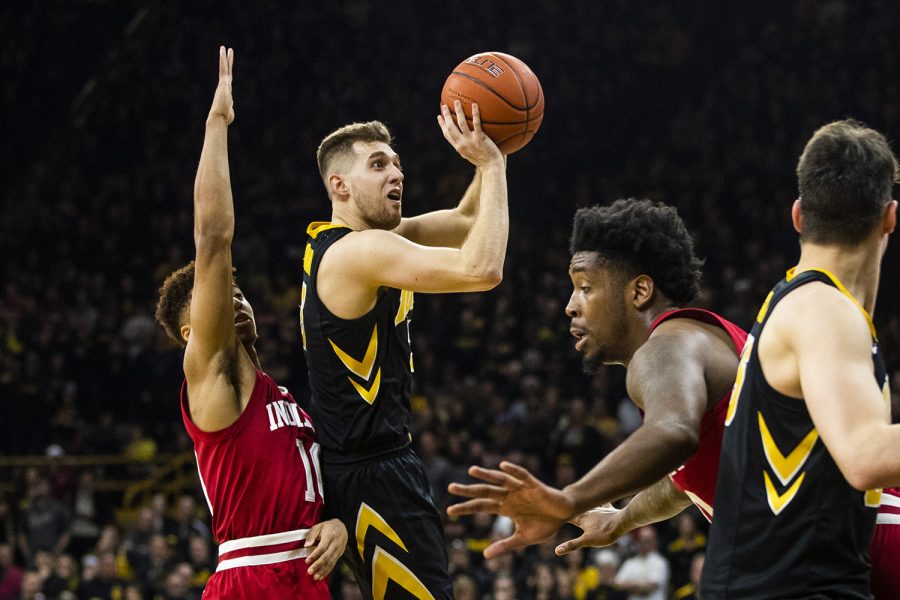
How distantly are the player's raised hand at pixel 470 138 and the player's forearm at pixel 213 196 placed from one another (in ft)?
2.59

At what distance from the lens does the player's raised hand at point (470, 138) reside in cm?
417

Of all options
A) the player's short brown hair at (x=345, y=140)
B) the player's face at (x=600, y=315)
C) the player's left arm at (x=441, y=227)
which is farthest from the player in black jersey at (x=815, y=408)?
the player's left arm at (x=441, y=227)

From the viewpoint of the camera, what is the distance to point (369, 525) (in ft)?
13.7

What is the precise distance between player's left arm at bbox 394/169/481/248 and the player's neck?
233 cm

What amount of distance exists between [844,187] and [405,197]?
1436 cm

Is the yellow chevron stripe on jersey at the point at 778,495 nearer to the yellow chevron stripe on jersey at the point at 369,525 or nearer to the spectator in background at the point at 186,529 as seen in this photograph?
the yellow chevron stripe on jersey at the point at 369,525

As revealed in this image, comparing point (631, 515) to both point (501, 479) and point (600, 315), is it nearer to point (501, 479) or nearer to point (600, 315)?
point (600, 315)

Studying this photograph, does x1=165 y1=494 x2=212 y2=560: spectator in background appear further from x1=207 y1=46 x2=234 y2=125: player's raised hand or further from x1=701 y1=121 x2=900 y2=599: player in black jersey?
x1=701 y1=121 x2=900 y2=599: player in black jersey

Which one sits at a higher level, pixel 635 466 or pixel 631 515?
pixel 635 466

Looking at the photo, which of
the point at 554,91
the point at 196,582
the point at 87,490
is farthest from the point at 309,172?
the point at 196,582

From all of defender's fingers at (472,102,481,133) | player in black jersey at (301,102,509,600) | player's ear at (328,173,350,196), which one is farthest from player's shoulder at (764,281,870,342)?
player's ear at (328,173,350,196)

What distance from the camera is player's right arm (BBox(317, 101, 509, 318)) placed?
392 cm

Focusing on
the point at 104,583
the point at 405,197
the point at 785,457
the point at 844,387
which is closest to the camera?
the point at 844,387

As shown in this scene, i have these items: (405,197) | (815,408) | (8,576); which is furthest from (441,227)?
(405,197)
